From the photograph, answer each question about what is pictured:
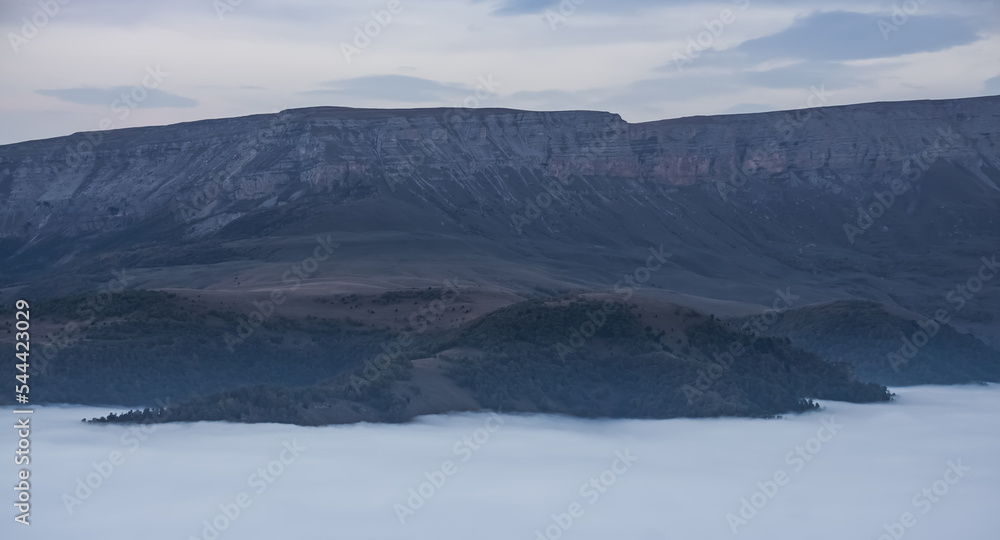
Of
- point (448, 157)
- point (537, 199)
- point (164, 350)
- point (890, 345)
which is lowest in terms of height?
point (890, 345)

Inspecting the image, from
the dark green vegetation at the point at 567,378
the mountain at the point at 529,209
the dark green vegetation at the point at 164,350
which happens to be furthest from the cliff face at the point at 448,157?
the dark green vegetation at the point at 567,378

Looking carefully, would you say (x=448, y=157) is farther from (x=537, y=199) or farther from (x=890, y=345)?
(x=890, y=345)

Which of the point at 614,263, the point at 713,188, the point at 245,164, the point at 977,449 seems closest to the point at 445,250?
the point at 614,263

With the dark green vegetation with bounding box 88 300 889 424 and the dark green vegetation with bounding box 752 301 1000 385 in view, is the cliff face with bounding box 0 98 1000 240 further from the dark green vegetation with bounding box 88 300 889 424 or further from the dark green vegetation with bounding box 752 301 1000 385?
the dark green vegetation with bounding box 88 300 889 424

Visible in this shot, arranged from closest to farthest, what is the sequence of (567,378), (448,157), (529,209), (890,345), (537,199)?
(567,378) < (890,345) < (529,209) < (537,199) < (448,157)

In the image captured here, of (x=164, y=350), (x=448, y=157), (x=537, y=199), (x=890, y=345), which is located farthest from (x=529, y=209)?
(x=164, y=350)

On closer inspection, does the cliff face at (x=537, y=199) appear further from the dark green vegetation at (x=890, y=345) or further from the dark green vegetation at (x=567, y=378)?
the dark green vegetation at (x=567, y=378)
